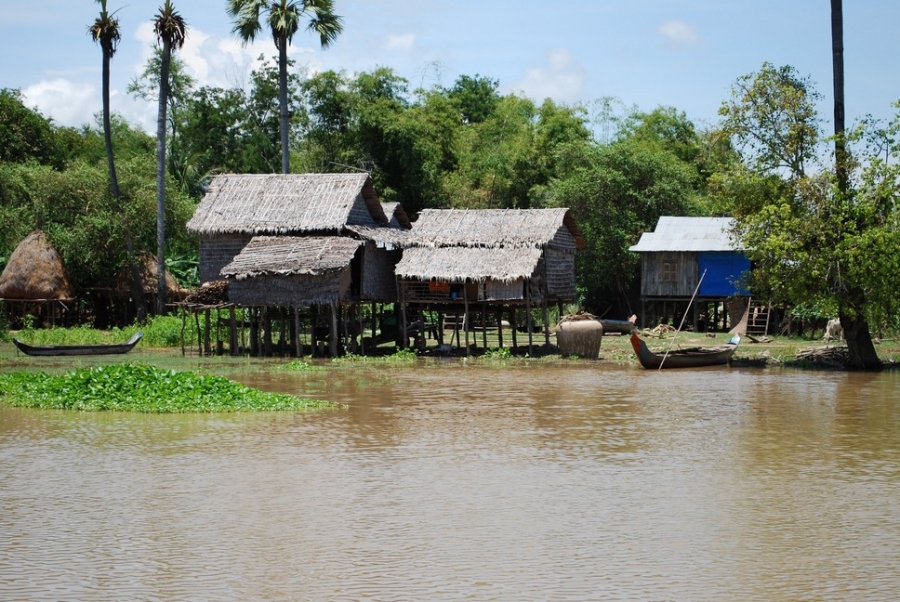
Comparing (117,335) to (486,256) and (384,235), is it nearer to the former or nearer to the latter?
(384,235)

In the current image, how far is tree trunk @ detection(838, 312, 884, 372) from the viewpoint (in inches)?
900

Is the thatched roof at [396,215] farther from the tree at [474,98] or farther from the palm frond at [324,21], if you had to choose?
the tree at [474,98]

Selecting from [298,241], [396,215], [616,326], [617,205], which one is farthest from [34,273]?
[617,205]

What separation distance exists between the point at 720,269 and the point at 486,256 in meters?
8.65

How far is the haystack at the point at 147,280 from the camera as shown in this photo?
105 feet

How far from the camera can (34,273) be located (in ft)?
99.3

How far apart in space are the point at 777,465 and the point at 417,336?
16.7m

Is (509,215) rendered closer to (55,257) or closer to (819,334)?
(819,334)

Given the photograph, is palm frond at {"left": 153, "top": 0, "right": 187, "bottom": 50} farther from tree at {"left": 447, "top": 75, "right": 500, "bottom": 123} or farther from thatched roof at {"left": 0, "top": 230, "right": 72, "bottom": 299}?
tree at {"left": 447, "top": 75, "right": 500, "bottom": 123}

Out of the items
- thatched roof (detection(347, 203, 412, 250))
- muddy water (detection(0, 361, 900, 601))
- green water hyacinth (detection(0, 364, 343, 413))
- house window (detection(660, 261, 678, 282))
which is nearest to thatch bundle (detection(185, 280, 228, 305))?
thatched roof (detection(347, 203, 412, 250))

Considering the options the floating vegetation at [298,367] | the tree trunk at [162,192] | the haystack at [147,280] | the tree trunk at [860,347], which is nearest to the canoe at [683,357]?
the tree trunk at [860,347]

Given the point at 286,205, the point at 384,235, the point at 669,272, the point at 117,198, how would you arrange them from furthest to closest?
1. the point at 669,272
2. the point at 117,198
3. the point at 286,205
4. the point at 384,235

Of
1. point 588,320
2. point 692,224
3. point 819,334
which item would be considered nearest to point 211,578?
point 588,320

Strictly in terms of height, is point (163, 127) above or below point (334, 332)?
above
